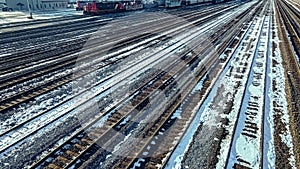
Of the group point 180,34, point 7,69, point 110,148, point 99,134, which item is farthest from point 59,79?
point 180,34

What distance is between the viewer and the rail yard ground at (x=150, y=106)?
6004 mm

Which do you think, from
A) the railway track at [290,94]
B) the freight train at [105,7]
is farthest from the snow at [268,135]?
the freight train at [105,7]

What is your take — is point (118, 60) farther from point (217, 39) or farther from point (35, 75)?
point (217, 39)

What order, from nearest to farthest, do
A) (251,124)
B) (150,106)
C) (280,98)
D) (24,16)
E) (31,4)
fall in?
1. (251,124)
2. (150,106)
3. (280,98)
4. (24,16)
5. (31,4)

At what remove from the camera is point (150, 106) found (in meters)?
8.36

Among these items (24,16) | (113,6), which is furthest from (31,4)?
(113,6)

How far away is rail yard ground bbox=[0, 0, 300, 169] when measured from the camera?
6.00 m

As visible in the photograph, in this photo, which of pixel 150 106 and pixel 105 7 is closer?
pixel 150 106

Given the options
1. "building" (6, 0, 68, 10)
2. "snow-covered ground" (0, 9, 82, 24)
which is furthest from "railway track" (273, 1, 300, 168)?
"building" (6, 0, 68, 10)

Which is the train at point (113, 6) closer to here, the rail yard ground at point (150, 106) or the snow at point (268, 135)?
the rail yard ground at point (150, 106)

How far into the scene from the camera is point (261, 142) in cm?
642

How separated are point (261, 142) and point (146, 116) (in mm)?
3386

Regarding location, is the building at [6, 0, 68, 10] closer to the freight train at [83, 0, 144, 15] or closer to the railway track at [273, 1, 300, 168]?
the freight train at [83, 0, 144, 15]

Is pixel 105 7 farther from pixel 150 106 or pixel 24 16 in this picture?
pixel 150 106
